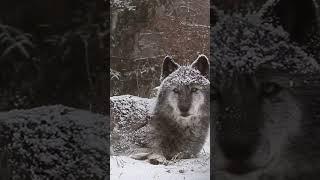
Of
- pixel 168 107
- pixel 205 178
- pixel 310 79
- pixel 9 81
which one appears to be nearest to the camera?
pixel 310 79

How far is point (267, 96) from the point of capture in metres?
1.67

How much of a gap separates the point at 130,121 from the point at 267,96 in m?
1.03

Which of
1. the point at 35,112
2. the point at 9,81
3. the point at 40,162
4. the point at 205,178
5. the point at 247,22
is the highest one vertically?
the point at 247,22

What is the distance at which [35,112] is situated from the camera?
174cm

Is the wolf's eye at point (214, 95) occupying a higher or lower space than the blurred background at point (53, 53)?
lower

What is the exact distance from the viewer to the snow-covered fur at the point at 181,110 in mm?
2350

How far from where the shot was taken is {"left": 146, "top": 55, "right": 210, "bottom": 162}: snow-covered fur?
235 centimetres

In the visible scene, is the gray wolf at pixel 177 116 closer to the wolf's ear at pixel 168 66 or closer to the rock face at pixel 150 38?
the wolf's ear at pixel 168 66

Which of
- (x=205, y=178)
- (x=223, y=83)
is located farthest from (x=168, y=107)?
(x=223, y=83)

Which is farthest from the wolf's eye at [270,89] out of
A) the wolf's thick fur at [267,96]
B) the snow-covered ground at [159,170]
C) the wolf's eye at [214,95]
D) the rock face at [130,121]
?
the rock face at [130,121]

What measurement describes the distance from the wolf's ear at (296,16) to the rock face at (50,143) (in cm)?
78

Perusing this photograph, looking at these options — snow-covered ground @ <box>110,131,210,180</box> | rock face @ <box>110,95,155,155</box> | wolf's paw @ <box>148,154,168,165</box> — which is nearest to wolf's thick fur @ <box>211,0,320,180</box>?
snow-covered ground @ <box>110,131,210,180</box>

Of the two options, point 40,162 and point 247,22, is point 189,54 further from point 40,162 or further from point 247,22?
point 40,162

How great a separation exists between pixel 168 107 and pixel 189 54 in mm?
336
